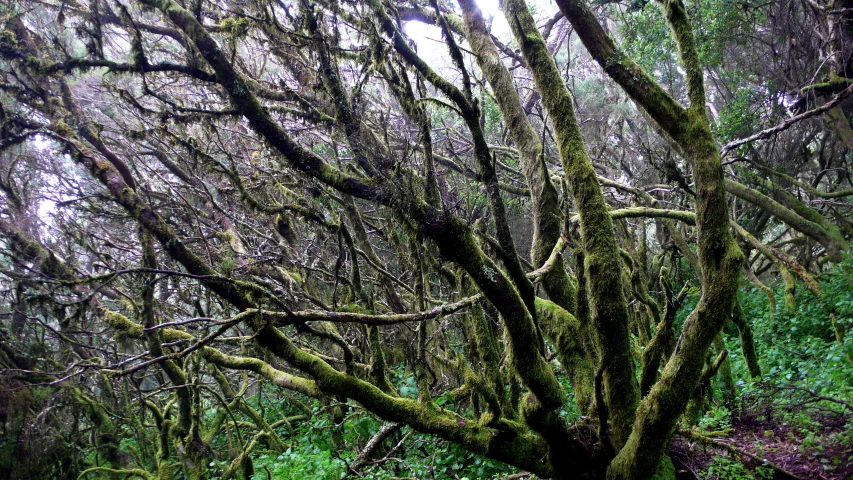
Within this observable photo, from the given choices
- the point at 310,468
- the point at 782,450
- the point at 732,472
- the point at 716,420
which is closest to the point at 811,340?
the point at 716,420

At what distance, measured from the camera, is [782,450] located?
13.4 feet

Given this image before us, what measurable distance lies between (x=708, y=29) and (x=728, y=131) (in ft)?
5.62

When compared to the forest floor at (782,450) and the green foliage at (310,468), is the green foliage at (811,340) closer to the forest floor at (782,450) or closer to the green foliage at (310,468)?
the forest floor at (782,450)

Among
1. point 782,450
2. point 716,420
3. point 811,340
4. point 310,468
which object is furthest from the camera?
A: point 811,340

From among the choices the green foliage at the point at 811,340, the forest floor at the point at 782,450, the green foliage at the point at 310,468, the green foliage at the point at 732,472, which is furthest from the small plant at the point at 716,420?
the green foliage at the point at 310,468

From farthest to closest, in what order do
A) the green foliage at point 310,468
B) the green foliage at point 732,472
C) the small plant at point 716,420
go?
the green foliage at point 310,468 < the small plant at point 716,420 < the green foliage at point 732,472

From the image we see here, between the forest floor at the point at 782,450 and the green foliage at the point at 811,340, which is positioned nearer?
the forest floor at the point at 782,450

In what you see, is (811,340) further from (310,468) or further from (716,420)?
(310,468)

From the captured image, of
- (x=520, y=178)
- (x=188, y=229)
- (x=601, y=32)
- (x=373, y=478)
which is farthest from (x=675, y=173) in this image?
(x=188, y=229)

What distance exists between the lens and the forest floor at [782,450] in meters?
3.77

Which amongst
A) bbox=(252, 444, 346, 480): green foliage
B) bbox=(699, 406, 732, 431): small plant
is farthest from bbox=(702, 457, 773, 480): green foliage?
bbox=(252, 444, 346, 480): green foliage

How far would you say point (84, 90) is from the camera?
11.6m

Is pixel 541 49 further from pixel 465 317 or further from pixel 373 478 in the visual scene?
pixel 373 478

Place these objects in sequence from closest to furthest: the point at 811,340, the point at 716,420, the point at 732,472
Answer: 1. the point at 732,472
2. the point at 716,420
3. the point at 811,340
